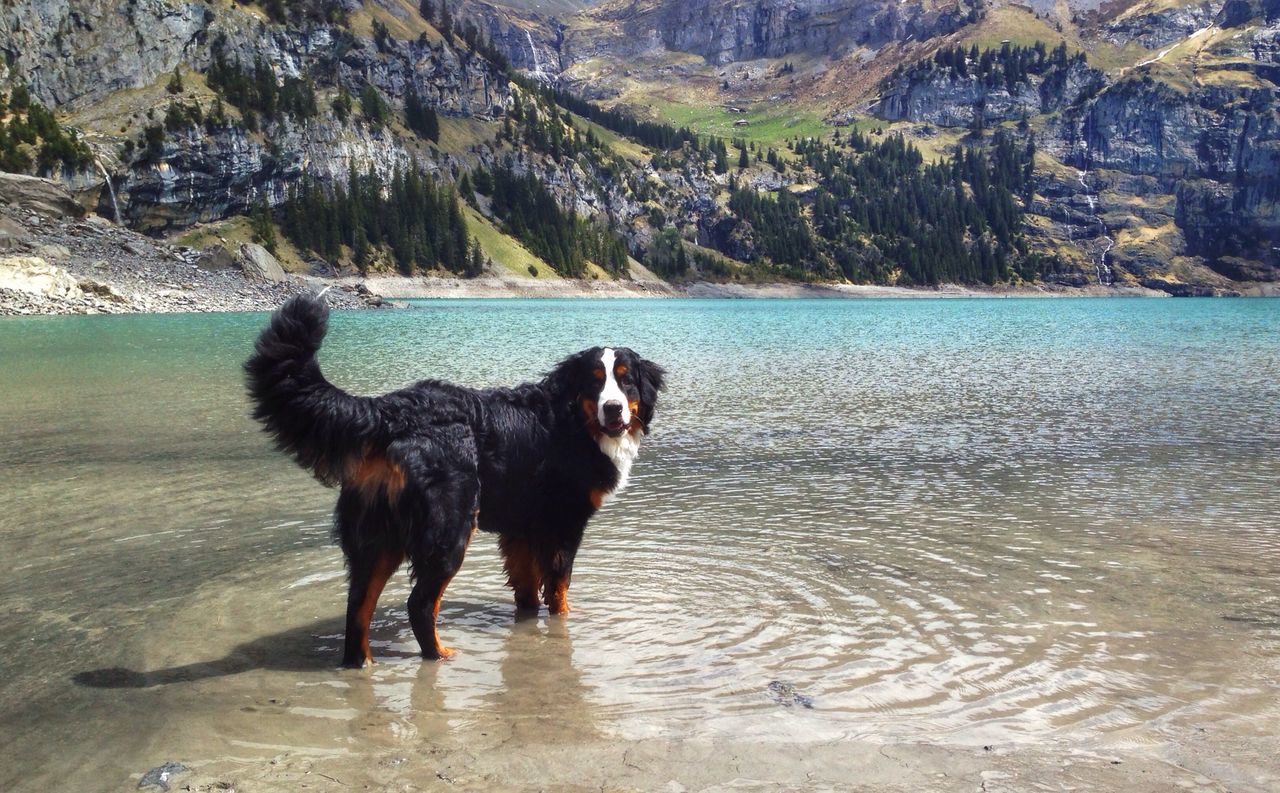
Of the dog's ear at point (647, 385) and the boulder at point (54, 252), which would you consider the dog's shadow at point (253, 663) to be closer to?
the dog's ear at point (647, 385)

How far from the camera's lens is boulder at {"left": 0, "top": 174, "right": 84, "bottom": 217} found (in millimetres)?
90000

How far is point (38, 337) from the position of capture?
45594mm

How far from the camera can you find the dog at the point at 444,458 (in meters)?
6.54

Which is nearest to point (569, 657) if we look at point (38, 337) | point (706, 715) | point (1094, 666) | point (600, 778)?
point (706, 715)

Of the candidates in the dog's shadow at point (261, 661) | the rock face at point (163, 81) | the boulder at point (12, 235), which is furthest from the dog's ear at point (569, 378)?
the rock face at point (163, 81)

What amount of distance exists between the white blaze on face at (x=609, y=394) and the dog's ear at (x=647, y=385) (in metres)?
0.33

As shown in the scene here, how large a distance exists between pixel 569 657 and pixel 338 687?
5.69ft

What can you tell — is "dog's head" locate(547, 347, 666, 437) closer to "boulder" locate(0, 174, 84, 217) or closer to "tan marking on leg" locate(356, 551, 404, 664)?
"tan marking on leg" locate(356, 551, 404, 664)

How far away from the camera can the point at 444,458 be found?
684 centimetres

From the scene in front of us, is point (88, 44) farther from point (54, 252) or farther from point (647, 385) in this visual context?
point (647, 385)

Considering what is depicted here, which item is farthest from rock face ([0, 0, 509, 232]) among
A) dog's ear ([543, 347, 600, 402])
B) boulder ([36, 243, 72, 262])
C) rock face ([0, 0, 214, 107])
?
dog's ear ([543, 347, 600, 402])

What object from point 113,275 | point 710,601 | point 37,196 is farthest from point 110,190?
point 710,601

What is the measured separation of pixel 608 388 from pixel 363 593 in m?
2.52

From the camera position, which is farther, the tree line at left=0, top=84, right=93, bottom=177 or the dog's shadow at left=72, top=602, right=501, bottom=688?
the tree line at left=0, top=84, right=93, bottom=177
